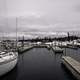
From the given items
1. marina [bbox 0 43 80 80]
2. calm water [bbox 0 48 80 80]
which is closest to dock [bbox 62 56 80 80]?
marina [bbox 0 43 80 80]

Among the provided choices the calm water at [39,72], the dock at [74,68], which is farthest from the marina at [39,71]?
the dock at [74,68]

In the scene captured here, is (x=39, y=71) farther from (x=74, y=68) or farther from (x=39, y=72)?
(x=74, y=68)

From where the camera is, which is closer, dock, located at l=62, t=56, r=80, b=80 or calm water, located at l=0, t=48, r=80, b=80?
dock, located at l=62, t=56, r=80, b=80

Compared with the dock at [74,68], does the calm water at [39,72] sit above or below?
below

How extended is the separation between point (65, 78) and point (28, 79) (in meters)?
4.18

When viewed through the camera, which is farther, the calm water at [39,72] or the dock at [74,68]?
the calm water at [39,72]

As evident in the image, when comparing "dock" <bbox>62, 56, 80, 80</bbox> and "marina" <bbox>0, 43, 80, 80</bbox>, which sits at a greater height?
"dock" <bbox>62, 56, 80, 80</bbox>

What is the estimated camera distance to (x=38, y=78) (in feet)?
45.7

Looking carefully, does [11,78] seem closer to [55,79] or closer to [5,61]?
[5,61]

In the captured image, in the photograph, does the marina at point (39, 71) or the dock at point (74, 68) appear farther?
the marina at point (39, 71)

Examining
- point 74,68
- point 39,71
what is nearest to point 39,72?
point 39,71

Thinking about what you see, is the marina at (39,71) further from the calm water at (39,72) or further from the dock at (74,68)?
the dock at (74,68)

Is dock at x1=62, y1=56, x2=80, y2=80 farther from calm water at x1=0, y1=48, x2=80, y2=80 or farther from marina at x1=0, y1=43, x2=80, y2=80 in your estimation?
calm water at x1=0, y1=48, x2=80, y2=80

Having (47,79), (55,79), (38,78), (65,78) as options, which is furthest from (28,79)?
(65,78)
